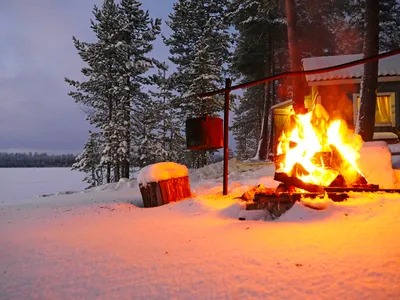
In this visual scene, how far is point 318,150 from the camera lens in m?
6.68

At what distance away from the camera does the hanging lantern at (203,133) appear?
741 centimetres

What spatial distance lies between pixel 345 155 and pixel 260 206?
8.77ft

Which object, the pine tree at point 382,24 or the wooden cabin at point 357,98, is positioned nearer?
the wooden cabin at point 357,98

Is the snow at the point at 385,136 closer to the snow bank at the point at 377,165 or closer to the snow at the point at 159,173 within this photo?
the snow bank at the point at 377,165

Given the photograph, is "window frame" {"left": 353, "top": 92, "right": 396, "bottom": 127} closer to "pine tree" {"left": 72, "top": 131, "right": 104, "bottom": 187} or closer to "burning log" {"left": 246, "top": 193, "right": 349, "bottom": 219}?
"burning log" {"left": 246, "top": 193, "right": 349, "bottom": 219}

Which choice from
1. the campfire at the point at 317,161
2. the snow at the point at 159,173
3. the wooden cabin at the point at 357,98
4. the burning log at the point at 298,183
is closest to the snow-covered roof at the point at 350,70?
the wooden cabin at the point at 357,98

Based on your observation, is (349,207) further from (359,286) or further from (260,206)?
(359,286)

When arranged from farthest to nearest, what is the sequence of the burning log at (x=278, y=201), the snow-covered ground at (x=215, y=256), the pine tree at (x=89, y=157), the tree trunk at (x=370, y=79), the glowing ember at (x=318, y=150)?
1. the pine tree at (x=89, y=157)
2. the tree trunk at (x=370, y=79)
3. the glowing ember at (x=318, y=150)
4. the burning log at (x=278, y=201)
5. the snow-covered ground at (x=215, y=256)

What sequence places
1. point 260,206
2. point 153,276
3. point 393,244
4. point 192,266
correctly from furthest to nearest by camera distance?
point 260,206 < point 393,244 < point 192,266 < point 153,276

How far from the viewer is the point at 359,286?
2.62 m

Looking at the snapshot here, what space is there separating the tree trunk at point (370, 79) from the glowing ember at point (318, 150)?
563cm

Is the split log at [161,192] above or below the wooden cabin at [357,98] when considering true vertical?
below

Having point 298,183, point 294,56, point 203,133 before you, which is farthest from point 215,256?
point 294,56

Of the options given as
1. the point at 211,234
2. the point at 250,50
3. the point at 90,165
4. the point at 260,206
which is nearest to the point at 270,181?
the point at 260,206
